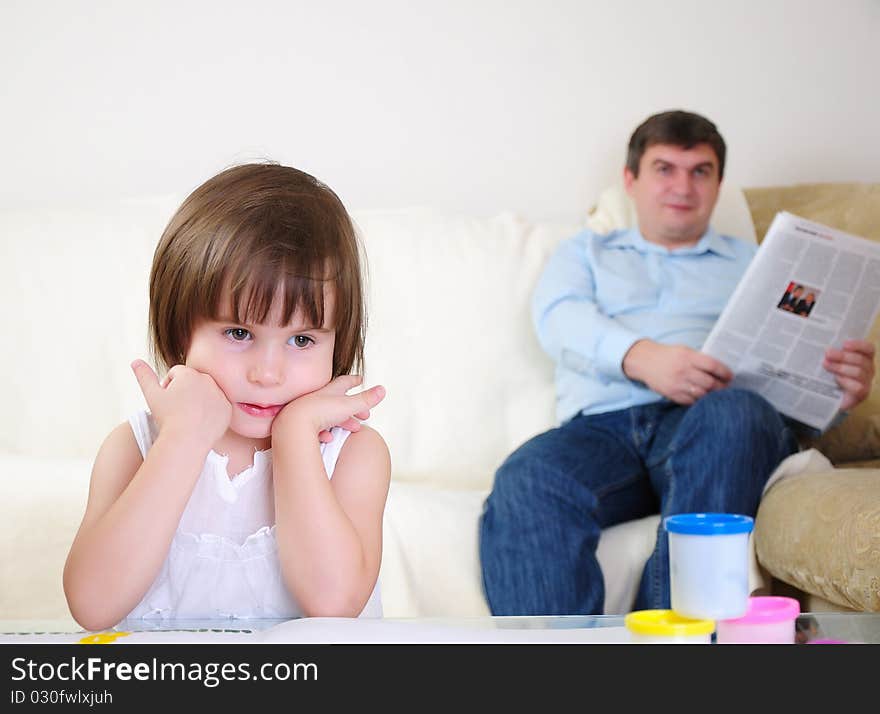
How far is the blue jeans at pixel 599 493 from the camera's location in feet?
5.11

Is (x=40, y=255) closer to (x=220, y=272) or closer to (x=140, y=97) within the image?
(x=140, y=97)

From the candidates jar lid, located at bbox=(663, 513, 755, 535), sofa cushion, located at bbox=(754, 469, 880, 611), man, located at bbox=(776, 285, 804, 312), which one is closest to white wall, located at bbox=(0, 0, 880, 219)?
man, located at bbox=(776, 285, 804, 312)

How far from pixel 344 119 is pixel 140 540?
1.66 metres

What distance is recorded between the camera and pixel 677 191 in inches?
80.1

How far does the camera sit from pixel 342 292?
3.14 feet

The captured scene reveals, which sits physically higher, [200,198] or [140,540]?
[200,198]

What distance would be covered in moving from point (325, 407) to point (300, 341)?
7 centimetres

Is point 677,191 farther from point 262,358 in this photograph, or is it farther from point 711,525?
point 711,525

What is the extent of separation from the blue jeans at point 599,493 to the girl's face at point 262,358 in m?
0.71

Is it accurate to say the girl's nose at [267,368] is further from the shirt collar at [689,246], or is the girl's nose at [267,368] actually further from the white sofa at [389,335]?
the shirt collar at [689,246]

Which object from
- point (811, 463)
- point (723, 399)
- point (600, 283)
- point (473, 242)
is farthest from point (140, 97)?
point (811, 463)

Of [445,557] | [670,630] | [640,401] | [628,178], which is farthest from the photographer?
[628,178]

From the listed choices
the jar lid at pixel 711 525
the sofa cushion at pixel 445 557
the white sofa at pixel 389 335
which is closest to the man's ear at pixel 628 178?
the white sofa at pixel 389 335

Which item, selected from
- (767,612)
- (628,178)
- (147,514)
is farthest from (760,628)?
(628,178)
